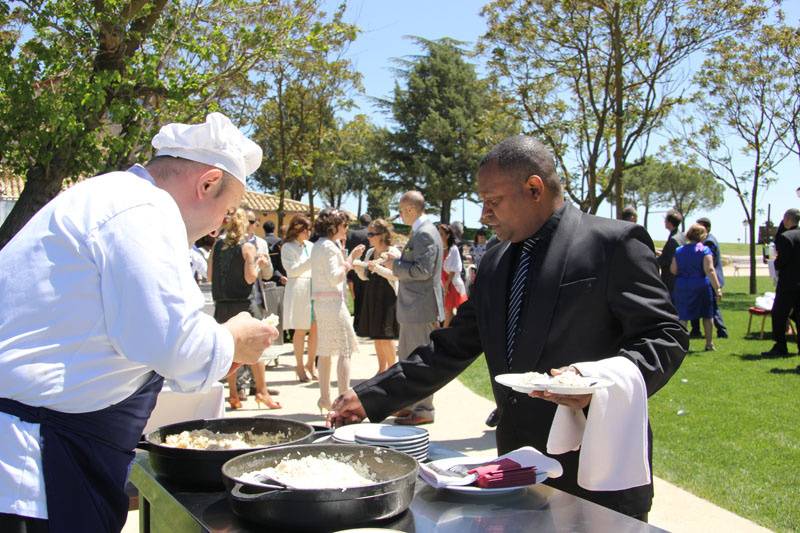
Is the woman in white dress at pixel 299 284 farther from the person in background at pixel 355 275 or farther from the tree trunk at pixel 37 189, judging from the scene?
the tree trunk at pixel 37 189

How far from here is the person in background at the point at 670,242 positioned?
12.4 m

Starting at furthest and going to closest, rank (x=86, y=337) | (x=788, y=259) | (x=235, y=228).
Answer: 1. (x=788, y=259)
2. (x=235, y=228)
3. (x=86, y=337)

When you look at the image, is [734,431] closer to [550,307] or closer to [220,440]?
[550,307]

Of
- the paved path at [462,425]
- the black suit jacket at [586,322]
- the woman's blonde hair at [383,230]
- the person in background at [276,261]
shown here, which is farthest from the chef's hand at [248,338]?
the person in background at [276,261]

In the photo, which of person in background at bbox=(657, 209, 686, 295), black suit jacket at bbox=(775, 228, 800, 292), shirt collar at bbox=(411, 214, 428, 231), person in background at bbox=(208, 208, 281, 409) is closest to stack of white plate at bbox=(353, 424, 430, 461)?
shirt collar at bbox=(411, 214, 428, 231)

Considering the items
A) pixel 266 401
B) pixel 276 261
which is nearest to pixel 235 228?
pixel 266 401

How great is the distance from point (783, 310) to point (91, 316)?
11327 mm

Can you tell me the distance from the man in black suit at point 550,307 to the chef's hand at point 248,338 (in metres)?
0.72

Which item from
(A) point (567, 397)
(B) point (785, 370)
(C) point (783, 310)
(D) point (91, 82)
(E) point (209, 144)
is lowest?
(B) point (785, 370)

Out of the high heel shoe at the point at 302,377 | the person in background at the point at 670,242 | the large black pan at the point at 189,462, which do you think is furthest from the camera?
the person in background at the point at 670,242

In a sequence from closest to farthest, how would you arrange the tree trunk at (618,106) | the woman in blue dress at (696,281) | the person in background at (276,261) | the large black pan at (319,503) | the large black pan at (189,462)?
the large black pan at (319,503), the large black pan at (189,462), the woman in blue dress at (696,281), the person in background at (276,261), the tree trunk at (618,106)

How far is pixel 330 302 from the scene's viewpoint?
25.5 ft

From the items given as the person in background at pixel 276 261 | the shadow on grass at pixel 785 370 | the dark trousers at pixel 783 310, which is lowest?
the shadow on grass at pixel 785 370

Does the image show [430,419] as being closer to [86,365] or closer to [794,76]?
[86,365]
